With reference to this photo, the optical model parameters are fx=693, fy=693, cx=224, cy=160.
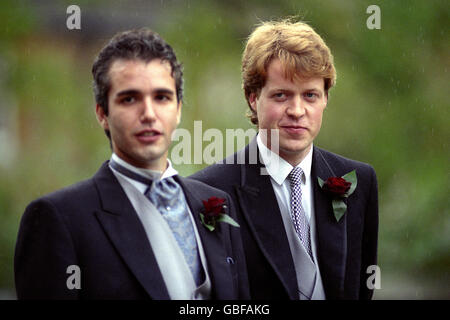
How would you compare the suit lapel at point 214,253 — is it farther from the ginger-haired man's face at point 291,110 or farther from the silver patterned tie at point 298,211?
the ginger-haired man's face at point 291,110

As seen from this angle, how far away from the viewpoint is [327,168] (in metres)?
3.66

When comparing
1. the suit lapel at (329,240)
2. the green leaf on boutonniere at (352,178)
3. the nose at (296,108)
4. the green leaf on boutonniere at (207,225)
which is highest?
the nose at (296,108)

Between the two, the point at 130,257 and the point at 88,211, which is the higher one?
the point at 88,211

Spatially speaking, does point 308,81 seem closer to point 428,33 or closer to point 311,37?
point 311,37

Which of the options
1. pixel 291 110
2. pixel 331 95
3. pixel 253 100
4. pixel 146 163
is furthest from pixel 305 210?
pixel 331 95

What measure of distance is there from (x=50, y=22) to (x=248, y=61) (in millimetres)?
3930

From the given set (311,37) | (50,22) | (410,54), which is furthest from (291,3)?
(311,37)

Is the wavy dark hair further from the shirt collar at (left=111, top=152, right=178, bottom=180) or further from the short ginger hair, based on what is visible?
the short ginger hair

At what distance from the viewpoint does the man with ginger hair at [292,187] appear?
3354 millimetres

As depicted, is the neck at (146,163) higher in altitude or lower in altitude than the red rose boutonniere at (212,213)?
higher

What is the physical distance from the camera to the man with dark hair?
268 centimetres

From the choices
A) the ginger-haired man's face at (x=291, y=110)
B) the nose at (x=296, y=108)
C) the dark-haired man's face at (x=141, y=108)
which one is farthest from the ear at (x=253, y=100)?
the dark-haired man's face at (x=141, y=108)

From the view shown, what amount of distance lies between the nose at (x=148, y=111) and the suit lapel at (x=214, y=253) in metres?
0.38

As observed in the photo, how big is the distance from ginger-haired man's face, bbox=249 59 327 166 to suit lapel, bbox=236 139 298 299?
18cm
